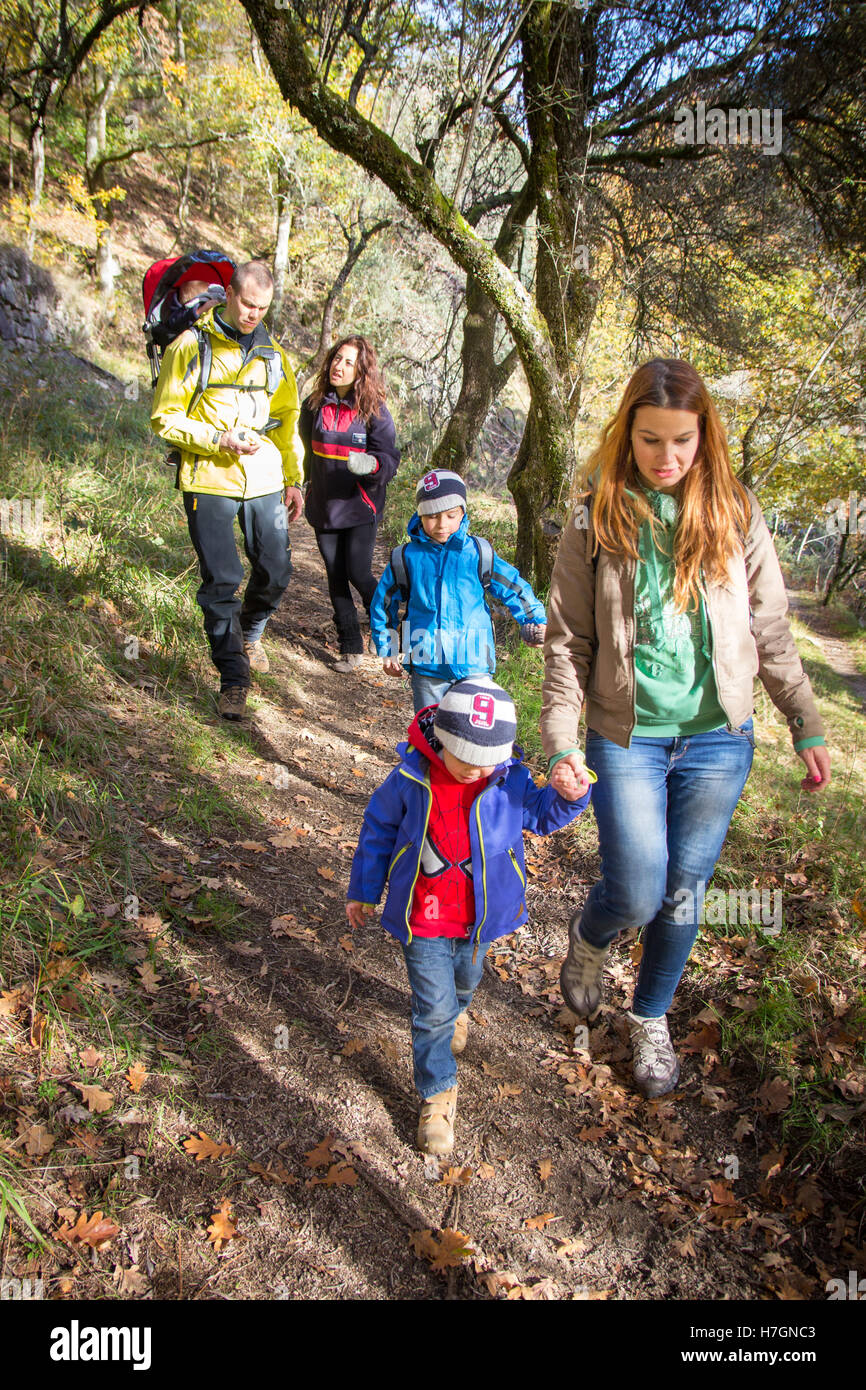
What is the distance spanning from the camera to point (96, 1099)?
98.2 inches

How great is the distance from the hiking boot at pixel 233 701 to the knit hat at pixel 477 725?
2915mm

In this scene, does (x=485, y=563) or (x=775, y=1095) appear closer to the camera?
(x=775, y=1095)

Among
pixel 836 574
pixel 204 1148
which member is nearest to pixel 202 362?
pixel 204 1148

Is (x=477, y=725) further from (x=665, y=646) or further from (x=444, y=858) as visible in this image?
(x=665, y=646)

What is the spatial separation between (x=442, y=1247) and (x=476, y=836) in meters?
1.23

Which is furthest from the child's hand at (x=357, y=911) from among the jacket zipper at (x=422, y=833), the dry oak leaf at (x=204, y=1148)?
the dry oak leaf at (x=204, y=1148)

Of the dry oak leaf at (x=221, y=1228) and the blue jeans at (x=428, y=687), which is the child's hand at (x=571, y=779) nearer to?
the blue jeans at (x=428, y=687)

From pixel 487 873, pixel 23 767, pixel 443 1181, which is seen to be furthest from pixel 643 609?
pixel 23 767

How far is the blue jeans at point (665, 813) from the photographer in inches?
101

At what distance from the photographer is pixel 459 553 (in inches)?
150

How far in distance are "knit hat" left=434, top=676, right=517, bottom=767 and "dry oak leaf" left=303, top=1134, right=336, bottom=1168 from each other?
55.6 inches
